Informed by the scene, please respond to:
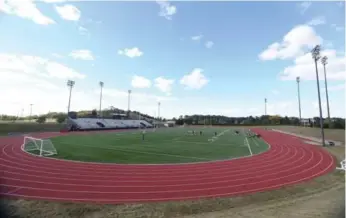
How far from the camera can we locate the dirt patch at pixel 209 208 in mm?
7656

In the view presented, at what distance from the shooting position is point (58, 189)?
9656mm

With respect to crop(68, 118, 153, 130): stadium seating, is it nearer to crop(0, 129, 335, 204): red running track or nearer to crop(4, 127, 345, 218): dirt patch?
crop(0, 129, 335, 204): red running track

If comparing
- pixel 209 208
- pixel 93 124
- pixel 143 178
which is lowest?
pixel 209 208

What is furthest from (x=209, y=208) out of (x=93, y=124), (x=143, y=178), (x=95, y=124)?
(x=95, y=124)

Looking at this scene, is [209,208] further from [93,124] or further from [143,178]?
[93,124]

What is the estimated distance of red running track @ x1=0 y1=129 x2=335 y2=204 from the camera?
30.3 feet

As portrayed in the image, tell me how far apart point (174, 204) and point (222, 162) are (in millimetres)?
7423

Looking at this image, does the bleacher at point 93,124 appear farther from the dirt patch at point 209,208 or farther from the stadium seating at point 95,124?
the dirt patch at point 209,208

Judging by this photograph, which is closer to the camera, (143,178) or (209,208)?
(209,208)

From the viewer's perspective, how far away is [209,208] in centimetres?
817

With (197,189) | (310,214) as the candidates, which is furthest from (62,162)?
(310,214)

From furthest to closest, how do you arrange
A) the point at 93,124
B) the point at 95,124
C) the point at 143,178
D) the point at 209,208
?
1. the point at 95,124
2. the point at 93,124
3. the point at 143,178
4. the point at 209,208

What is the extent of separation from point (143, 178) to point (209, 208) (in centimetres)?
402

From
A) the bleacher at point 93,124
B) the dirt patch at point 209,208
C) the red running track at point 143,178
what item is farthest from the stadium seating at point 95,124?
the dirt patch at point 209,208
